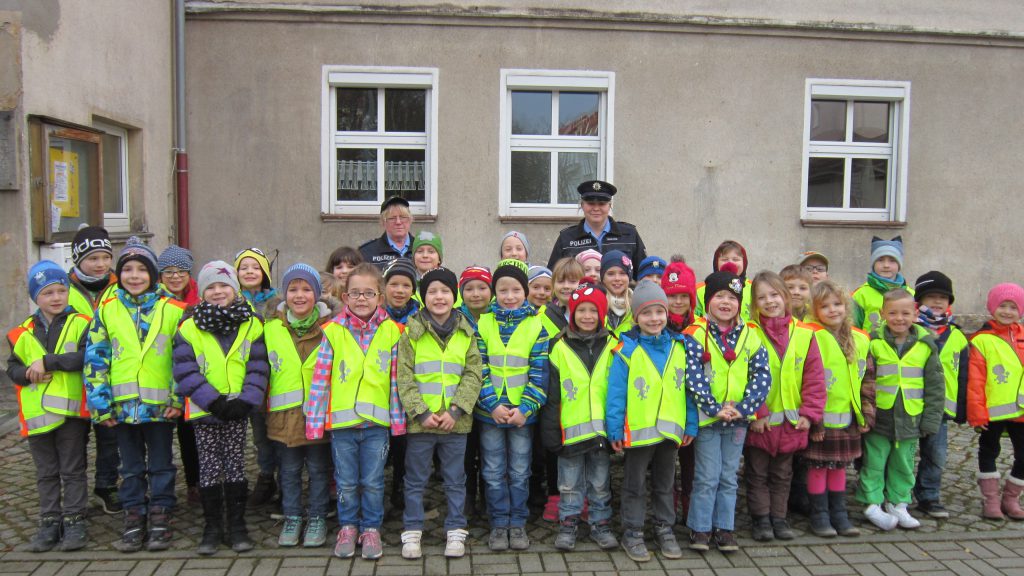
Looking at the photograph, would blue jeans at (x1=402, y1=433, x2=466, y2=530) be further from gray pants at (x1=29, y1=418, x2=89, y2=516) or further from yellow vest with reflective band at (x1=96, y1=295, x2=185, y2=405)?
gray pants at (x1=29, y1=418, x2=89, y2=516)

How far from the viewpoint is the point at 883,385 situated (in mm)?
4352

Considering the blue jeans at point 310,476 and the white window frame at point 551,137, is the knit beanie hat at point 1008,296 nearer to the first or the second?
the blue jeans at point 310,476

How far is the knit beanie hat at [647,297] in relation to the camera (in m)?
3.91

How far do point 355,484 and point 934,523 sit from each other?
11.2 feet

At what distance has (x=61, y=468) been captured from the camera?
13.2ft

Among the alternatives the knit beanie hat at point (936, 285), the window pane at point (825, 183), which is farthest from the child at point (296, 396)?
the window pane at point (825, 183)

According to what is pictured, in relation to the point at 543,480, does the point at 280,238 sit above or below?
above

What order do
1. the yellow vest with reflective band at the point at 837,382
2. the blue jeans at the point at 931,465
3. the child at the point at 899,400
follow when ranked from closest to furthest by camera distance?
the yellow vest with reflective band at the point at 837,382 → the child at the point at 899,400 → the blue jeans at the point at 931,465

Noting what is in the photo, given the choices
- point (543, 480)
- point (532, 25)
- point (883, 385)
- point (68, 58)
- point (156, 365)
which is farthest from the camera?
point (532, 25)

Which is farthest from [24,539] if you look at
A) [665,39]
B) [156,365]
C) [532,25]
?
[665,39]

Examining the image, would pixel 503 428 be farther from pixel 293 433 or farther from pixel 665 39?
pixel 665 39

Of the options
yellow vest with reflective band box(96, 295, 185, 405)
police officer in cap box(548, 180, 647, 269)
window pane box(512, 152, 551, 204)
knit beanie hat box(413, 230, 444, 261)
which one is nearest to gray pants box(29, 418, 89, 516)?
yellow vest with reflective band box(96, 295, 185, 405)

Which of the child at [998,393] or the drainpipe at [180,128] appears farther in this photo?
the drainpipe at [180,128]

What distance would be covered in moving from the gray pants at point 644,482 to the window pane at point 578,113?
19.0ft
